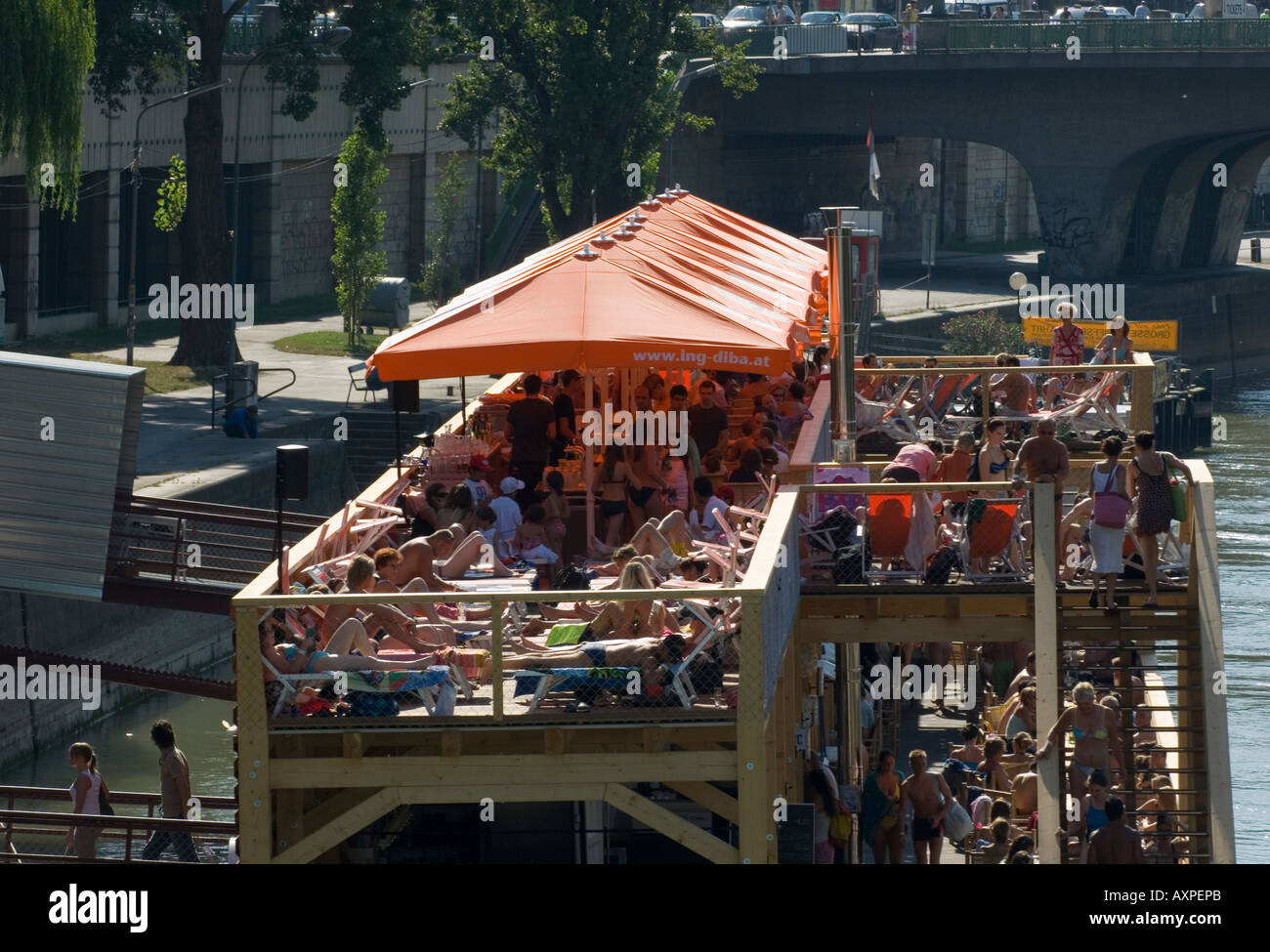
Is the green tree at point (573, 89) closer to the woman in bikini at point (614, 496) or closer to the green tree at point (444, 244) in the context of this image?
the green tree at point (444, 244)

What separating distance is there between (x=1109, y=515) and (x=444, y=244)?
39.9m

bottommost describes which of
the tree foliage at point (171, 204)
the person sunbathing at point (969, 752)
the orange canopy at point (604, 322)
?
the person sunbathing at point (969, 752)

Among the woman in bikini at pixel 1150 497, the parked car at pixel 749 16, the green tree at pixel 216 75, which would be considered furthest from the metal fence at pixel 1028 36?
the woman in bikini at pixel 1150 497

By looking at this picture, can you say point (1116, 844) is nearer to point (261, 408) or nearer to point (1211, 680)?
point (1211, 680)

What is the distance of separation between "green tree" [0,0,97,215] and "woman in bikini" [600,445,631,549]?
1878cm

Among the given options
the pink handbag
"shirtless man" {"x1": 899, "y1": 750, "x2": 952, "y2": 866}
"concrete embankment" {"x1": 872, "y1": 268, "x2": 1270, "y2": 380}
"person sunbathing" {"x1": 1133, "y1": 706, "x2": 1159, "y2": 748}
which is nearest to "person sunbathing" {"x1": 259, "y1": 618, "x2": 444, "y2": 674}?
the pink handbag

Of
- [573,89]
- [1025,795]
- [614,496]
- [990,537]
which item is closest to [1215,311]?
[573,89]

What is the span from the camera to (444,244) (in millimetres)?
55125

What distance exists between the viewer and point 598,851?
1534 cm

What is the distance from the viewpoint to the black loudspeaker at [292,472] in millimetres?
13852

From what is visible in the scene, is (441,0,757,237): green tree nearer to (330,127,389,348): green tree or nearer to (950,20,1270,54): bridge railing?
(330,127,389,348): green tree

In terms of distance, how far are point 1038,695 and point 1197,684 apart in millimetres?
1165

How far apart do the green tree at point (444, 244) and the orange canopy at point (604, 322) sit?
1428 inches
